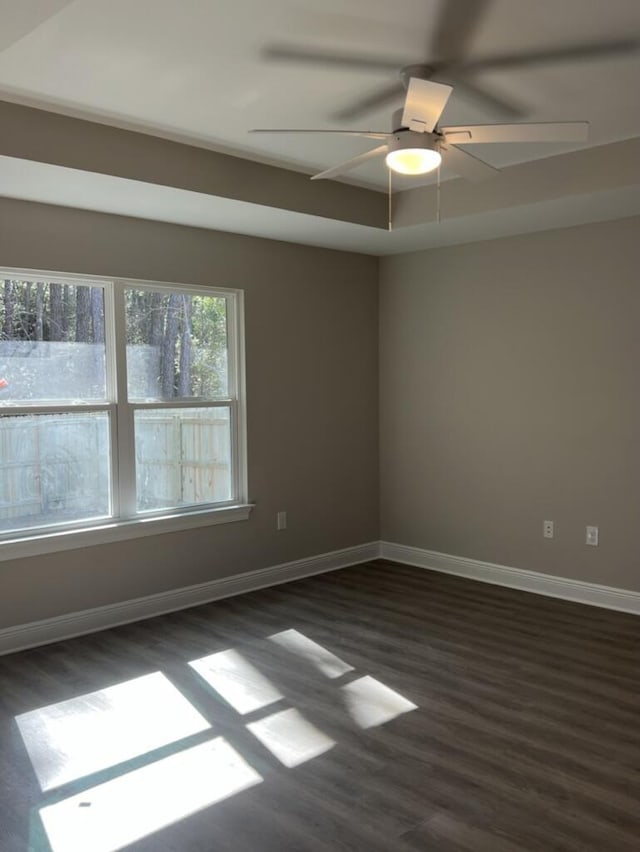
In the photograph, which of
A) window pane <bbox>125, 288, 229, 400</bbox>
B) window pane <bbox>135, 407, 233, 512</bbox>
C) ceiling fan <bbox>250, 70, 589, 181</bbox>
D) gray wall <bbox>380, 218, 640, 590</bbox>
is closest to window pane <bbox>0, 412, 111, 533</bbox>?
window pane <bbox>135, 407, 233, 512</bbox>

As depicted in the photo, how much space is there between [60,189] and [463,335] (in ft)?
9.24

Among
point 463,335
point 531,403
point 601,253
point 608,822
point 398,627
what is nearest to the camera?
point 608,822

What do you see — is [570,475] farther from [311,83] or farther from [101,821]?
[101,821]

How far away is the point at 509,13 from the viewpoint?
2334 mm

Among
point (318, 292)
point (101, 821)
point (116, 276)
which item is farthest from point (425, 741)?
point (318, 292)

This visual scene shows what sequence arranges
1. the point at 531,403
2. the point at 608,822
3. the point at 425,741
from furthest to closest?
the point at 531,403 → the point at 425,741 → the point at 608,822

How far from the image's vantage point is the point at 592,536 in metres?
4.53

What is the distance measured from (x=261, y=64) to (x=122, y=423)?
7.24 ft

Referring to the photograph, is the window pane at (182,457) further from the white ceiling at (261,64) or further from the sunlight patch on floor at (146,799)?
the sunlight patch on floor at (146,799)

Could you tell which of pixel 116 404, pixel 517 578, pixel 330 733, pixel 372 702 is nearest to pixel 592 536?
pixel 517 578

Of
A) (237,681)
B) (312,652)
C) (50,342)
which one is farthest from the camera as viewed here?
(50,342)

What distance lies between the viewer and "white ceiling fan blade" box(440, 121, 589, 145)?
2.59 m

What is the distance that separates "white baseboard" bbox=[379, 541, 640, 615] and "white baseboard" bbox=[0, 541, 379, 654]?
307mm

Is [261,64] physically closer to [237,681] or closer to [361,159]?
[361,159]
